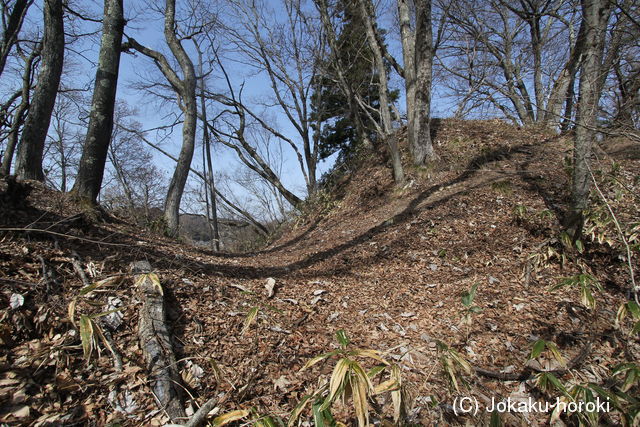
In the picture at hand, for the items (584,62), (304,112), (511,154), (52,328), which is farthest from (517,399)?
(304,112)

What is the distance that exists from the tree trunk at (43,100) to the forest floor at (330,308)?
735 mm

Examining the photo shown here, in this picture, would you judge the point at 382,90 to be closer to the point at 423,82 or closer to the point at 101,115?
the point at 423,82

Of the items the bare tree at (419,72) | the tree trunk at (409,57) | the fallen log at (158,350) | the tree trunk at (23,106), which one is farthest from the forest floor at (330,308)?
the tree trunk at (23,106)

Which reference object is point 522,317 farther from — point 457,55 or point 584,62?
point 457,55

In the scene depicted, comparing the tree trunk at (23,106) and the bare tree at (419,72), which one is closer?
the bare tree at (419,72)

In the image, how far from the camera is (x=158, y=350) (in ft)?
6.27

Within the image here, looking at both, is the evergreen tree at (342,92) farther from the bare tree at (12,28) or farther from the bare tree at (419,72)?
the bare tree at (12,28)

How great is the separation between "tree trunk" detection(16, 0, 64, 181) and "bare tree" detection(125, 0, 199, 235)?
1.76 m

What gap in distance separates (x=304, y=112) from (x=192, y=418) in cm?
1110

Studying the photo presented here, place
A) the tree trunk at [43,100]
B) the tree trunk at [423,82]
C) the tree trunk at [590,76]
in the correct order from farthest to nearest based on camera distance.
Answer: the tree trunk at [423,82] → the tree trunk at [43,100] → the tree trunk at [590,76]

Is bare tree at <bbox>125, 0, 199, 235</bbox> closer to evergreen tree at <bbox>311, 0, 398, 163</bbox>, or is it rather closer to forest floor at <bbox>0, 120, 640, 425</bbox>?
forest floor at <bbox>0, 120, 640, 425</bbox>

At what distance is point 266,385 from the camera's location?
1978 millimetres

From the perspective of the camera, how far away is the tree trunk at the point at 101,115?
423cm

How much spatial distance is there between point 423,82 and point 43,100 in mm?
6673
